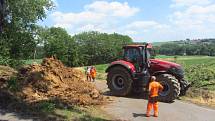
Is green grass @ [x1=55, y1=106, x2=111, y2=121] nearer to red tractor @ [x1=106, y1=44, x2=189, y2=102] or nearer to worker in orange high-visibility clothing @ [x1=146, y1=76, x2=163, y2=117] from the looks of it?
worker in orange high-visibility clothing @ [x1=146, y1=76, x2=163, y2=117]

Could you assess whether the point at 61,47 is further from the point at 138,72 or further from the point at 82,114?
the point at 82,114

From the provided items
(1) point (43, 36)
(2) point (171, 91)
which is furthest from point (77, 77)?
(1) point (43, 36)

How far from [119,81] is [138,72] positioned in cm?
115

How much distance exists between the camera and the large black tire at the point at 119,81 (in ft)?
63.2

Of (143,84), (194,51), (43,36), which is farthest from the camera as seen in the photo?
(194,51)

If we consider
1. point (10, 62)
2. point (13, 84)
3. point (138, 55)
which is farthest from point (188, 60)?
point (13, 84)

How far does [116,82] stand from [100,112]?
5241 mm

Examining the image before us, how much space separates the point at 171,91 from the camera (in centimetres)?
1781

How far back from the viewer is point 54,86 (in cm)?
1664

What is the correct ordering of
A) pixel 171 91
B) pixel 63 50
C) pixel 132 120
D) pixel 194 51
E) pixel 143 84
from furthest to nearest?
pixel 63 50, pixel 194 51, pixel 143 84, pixel 171 91, pixel 132 120

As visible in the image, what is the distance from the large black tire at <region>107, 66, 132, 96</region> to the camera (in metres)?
19.2

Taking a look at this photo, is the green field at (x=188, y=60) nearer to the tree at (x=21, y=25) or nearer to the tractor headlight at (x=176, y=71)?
the tractor headlight at (x=176, y=71)

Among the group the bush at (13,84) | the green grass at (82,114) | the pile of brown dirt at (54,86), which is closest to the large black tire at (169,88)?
the pile of brown dirt at (54,86)

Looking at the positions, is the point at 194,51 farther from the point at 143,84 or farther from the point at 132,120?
the point at 132,120
